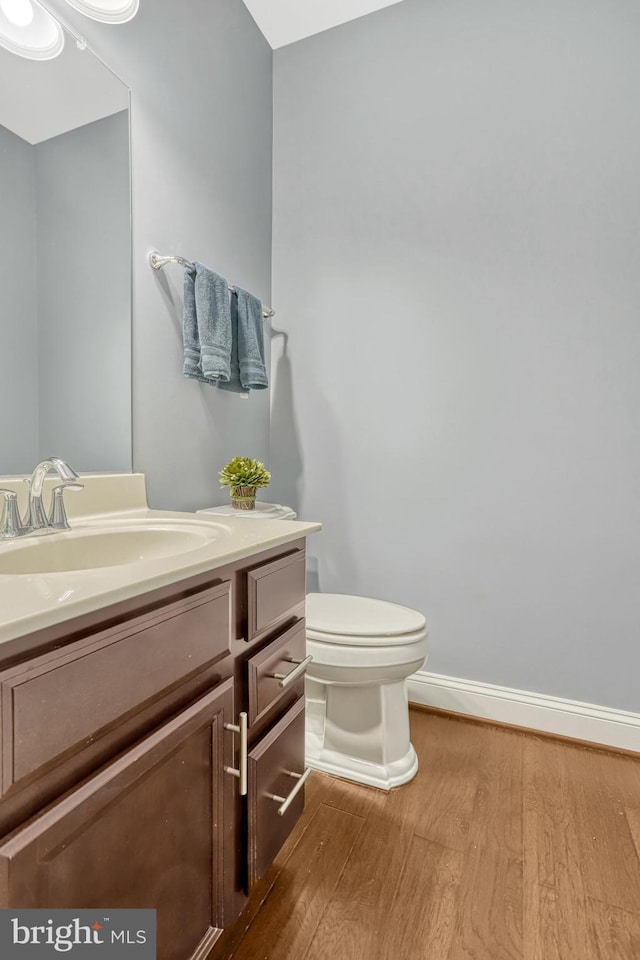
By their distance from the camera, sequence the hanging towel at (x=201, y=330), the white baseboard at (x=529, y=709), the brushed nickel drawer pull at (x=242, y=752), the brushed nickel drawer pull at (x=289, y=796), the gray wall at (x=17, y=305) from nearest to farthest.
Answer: the brushed nickel drawer pull at (x=242, y=752) → the brushed nickel drawer pull at (x=289, y=796) → the gray wall at (x=17, y=305) → the hanging towel at (x=201, y=330) → the white baseboard at (x=529, y=709)

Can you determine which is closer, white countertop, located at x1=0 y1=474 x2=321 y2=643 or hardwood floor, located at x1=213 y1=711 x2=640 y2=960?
white countertop, located at x1=0 y1=474 x2=321 y2=643

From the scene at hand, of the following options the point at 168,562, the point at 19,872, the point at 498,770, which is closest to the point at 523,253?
the point at 168,562

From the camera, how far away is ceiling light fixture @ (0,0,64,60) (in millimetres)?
987

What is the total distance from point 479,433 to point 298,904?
1.41m

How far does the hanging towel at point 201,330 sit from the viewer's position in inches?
56.7

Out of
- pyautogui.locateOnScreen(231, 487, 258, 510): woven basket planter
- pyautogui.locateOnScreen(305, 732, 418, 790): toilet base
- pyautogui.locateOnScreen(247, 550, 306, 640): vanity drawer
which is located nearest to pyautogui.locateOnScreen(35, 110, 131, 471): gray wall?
pyautogui.locateOnScreen(231, 487, 258, 510): woven basket planter

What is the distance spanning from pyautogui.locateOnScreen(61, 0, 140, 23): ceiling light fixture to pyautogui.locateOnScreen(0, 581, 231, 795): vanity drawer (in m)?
1.36

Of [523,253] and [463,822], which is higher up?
[523,253]

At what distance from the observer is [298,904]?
100cm

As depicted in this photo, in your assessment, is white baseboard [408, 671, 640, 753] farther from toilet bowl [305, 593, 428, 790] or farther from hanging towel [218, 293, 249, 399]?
hanging towel [218, 293, 249, 399]

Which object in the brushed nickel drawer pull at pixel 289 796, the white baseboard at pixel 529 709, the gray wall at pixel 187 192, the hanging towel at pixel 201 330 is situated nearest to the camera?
the brushed nickel drawer pull at pixel 289 796

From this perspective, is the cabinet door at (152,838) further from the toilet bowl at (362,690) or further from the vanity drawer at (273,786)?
the toilet bowl at (362,690)

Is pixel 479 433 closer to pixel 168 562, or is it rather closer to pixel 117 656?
pixel 168 562

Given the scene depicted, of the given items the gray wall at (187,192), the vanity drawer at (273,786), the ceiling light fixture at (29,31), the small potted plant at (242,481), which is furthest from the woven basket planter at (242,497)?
the ceiling light fixture at (29,31)
